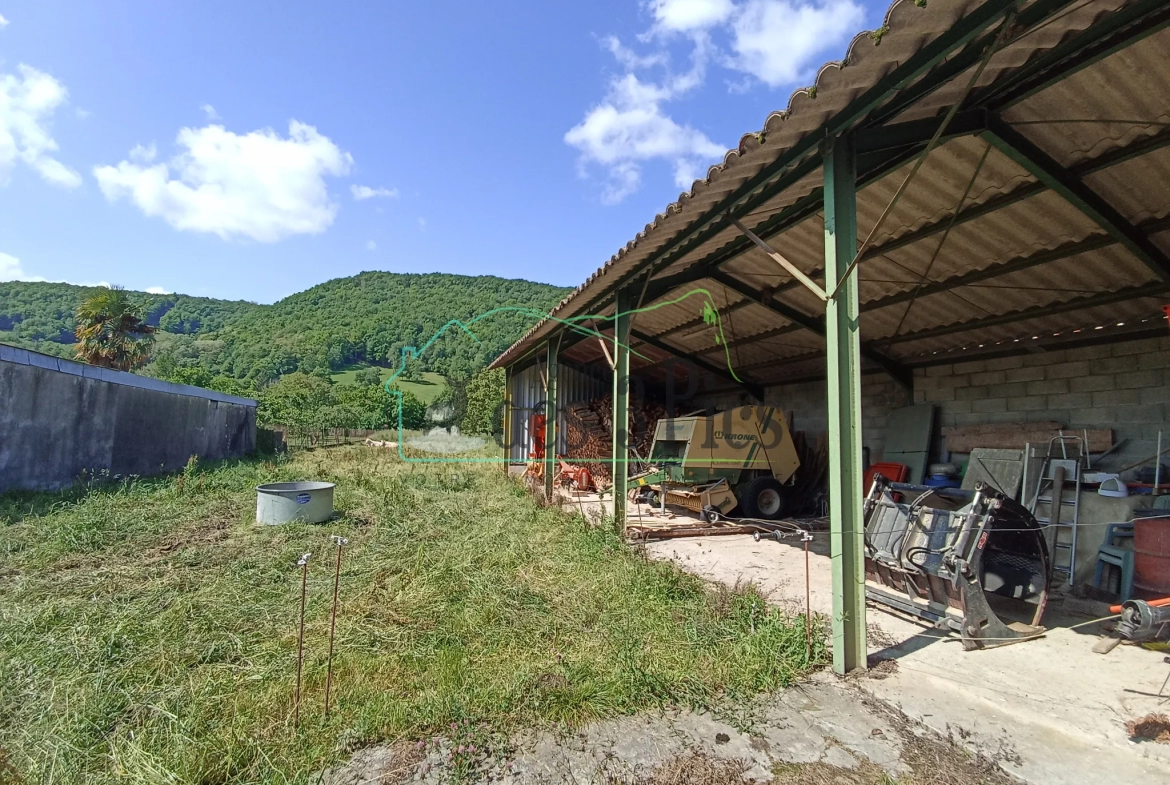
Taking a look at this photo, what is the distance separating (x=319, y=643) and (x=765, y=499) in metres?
7.32

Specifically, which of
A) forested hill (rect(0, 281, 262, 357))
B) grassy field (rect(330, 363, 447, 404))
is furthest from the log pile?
forested hill (rect(0, 281, 262, 357))

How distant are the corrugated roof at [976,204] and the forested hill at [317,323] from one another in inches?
934

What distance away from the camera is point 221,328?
73.4m

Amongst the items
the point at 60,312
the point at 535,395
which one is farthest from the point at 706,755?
the point at 60,312

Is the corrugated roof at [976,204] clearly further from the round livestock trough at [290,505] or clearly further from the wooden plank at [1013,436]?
the round livestock trough at [290,505]

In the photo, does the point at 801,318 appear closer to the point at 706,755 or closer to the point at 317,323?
the point at 706,755

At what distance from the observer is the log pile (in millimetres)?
13867

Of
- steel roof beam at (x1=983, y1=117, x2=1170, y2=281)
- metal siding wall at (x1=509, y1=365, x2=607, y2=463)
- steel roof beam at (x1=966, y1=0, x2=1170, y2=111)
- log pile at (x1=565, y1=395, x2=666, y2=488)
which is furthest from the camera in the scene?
metal siding wall at (x1=509, y1=365, x2=607, y2=463)

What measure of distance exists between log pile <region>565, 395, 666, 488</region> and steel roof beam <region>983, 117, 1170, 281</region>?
934 cm

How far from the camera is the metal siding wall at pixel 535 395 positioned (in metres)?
16.0

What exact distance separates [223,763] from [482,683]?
1.19 meters

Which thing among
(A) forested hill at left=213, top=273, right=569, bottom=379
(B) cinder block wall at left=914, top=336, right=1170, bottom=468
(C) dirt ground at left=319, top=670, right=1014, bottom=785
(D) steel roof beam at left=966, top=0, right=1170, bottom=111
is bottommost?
(C) dirt ground at left=319, top=670, right=1014, bottom=785

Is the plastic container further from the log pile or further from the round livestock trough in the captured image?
the log pile

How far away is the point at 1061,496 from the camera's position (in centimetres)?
595
